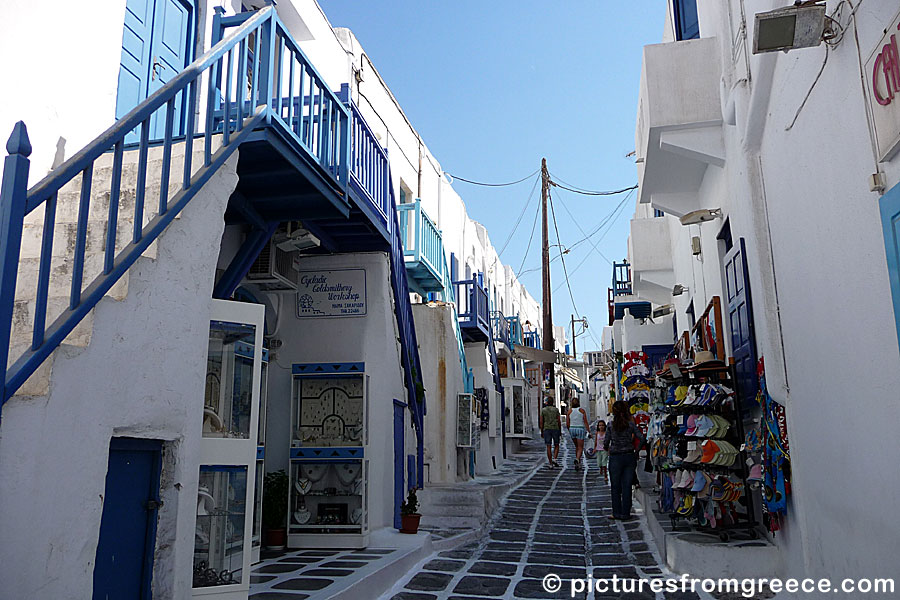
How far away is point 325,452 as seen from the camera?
8.29 meters

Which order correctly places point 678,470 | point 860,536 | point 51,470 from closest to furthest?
1. point 51,470
2. point 860,536
3. point 678,470

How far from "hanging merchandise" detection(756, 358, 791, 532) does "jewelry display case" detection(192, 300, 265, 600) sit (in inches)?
164

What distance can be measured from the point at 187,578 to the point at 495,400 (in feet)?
49.6

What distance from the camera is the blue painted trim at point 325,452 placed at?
8273 millimetres

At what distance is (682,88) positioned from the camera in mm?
7520

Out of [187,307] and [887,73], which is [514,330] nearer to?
[187,307]

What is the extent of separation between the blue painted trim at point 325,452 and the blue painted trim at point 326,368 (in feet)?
2.93

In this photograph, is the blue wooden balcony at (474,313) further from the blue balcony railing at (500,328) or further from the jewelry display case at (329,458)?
the jewelry display case at (329,458)

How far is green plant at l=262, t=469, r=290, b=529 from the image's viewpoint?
7.95 metres

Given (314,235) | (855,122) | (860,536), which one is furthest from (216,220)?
(860,536)

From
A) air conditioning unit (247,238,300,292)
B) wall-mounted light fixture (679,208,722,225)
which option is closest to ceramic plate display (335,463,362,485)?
air conditioning unit (247,238,300,292)

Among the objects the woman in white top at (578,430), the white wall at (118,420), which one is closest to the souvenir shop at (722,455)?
the white wall at (118,420)

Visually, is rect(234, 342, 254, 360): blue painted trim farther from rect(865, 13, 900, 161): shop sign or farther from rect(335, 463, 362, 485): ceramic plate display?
rect(865, 13, 900, 161): shop sign

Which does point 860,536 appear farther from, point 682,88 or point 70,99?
point 70,99
